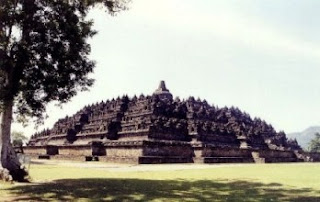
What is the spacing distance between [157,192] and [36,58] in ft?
27.0

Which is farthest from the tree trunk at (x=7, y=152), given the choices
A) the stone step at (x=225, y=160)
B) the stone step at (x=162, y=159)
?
the stone step at (x=225, y=160)

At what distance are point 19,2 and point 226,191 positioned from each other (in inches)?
480

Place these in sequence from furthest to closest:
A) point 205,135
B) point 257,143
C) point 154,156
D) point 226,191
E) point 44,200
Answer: point 257,143 < point 205,135 < point 154,156 < point 226,191 < point 44,200

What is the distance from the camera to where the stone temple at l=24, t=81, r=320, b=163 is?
3659 centimetres

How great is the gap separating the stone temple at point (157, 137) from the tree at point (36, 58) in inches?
625

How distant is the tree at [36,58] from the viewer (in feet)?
53.6

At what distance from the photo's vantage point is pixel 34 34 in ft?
54.9

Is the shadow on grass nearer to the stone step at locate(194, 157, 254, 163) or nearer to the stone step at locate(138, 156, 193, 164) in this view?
the stone step at locate(138, 156, 193, 164)

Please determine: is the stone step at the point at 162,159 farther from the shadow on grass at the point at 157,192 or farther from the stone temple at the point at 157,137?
the shadow on grass at the point at 157,192

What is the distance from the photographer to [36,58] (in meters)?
16.6

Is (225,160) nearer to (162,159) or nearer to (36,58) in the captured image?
(162,159)

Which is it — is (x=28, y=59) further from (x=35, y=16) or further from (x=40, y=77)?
(x=35, y=16)

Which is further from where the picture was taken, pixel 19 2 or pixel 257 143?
pixel 257 143

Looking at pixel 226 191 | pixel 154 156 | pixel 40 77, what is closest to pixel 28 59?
pixel 40 77
